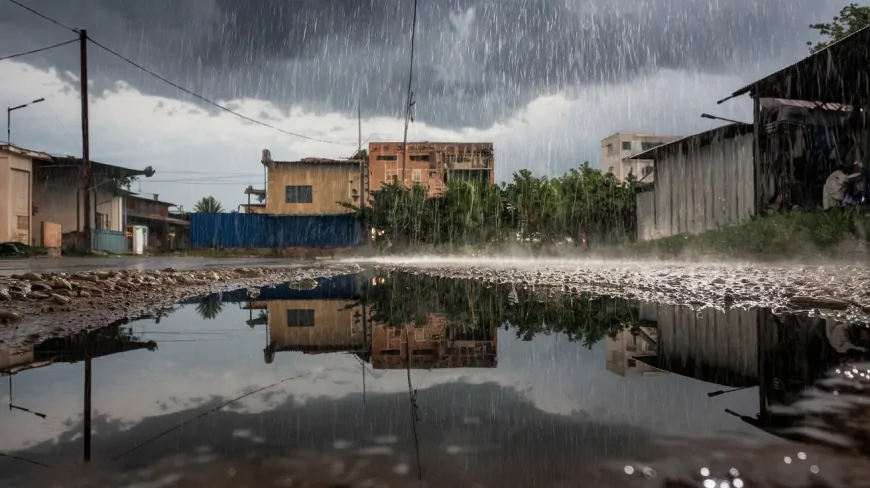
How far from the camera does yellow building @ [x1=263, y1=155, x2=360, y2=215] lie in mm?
34125

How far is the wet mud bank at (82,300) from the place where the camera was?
2965 millimetres

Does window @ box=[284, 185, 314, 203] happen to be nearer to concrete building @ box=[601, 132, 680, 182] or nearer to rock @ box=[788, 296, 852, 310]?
rock @ box=[788, 296, 852, 310]

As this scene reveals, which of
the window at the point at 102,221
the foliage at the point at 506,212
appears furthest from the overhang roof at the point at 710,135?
the window at the point at 102,221

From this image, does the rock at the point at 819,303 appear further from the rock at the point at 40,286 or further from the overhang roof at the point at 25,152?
the overhang roof at the point at 25,152

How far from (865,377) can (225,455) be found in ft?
5.73

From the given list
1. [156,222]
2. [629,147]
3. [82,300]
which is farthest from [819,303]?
[629,147]

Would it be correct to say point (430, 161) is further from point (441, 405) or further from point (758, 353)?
point (441, 405)

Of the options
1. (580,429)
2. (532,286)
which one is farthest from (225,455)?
(532,286)

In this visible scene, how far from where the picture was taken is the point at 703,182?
1672 cm

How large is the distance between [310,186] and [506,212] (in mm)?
13495

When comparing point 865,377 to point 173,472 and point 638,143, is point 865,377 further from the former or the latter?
point 638,143

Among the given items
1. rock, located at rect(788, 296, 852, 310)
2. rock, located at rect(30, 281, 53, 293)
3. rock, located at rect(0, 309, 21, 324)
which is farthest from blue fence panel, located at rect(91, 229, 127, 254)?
rock, located at rect(788, 296, 852, 310)

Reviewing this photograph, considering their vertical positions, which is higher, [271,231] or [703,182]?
[703,182]

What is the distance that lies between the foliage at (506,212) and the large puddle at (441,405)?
23.5 metres
